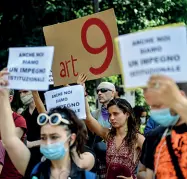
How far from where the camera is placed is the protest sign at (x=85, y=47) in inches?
247

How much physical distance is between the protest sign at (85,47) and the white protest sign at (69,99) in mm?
964

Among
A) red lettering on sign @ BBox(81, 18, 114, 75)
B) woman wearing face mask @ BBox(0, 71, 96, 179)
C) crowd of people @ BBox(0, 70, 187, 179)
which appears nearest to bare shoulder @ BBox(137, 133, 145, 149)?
crowd of people @ BBox(0, 70, 187, 179)

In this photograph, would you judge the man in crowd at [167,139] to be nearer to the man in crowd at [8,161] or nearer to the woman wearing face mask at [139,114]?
the man in crowd at [8,161]

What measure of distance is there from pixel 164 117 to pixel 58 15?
10.7 metres

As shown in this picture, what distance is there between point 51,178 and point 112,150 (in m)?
1.74

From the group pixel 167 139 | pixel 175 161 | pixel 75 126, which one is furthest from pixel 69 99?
pixel 175 161

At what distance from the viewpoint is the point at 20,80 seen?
13.2ft

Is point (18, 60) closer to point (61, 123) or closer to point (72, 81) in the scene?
point (61, 123)

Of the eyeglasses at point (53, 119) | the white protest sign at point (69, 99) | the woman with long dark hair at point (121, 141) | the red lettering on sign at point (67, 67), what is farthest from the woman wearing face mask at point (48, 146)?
the red lettering on sign at point (67, 67)

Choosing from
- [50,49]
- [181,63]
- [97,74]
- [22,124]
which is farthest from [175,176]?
[97,74]

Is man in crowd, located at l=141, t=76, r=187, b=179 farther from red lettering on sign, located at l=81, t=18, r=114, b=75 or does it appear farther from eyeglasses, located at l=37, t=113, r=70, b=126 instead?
red lettering on sign, located at l=81, t=18, r=114, b=75

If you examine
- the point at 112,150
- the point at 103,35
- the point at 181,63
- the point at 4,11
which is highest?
the point at 4,11

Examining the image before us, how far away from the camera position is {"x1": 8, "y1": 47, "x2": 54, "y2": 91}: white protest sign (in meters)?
3.95

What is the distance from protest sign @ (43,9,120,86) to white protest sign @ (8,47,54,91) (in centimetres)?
227
